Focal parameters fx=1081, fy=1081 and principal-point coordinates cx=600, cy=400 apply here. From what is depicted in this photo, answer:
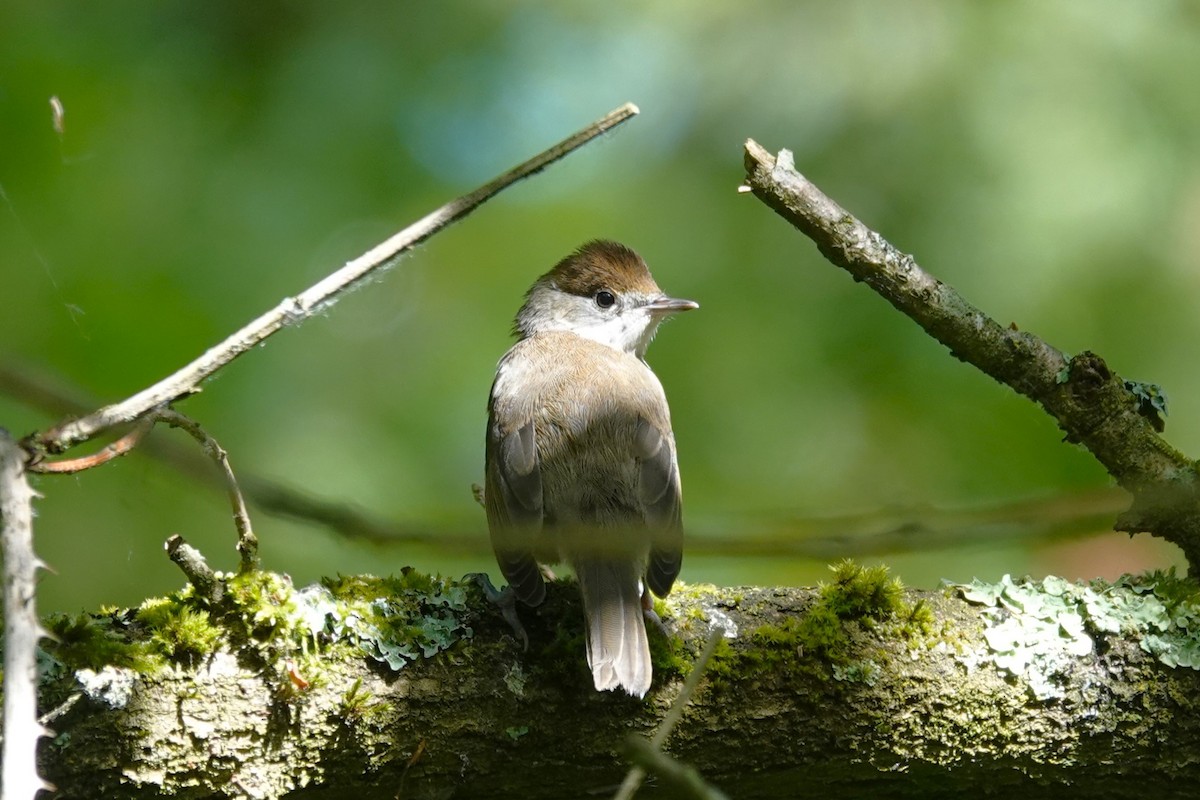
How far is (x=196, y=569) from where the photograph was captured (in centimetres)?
258

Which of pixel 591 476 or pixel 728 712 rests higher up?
pixel 591 476

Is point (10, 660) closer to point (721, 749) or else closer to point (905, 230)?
point (721, 749)

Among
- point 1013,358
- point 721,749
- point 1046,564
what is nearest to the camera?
point 721,749

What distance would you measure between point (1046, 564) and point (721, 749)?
11.0 feet

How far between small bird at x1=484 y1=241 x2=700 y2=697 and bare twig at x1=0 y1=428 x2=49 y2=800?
1152 millimetres

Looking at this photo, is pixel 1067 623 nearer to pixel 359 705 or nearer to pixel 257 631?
pixel 359 705

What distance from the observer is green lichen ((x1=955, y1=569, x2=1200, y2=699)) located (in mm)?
2854

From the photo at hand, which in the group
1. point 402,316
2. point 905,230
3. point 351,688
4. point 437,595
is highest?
point 402,316

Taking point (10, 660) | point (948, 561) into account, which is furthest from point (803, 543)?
point (948, 561)

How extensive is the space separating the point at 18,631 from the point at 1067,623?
250 centimetres

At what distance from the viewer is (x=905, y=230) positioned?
18.7 feet

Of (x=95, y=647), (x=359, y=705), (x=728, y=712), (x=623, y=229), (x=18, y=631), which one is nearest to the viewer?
(x=18, y=631)

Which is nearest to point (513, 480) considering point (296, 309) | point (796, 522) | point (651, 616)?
point (651, 616)

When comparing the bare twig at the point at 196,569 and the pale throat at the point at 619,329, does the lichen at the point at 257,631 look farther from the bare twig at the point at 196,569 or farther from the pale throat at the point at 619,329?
the pale throat at the point at 619,329
